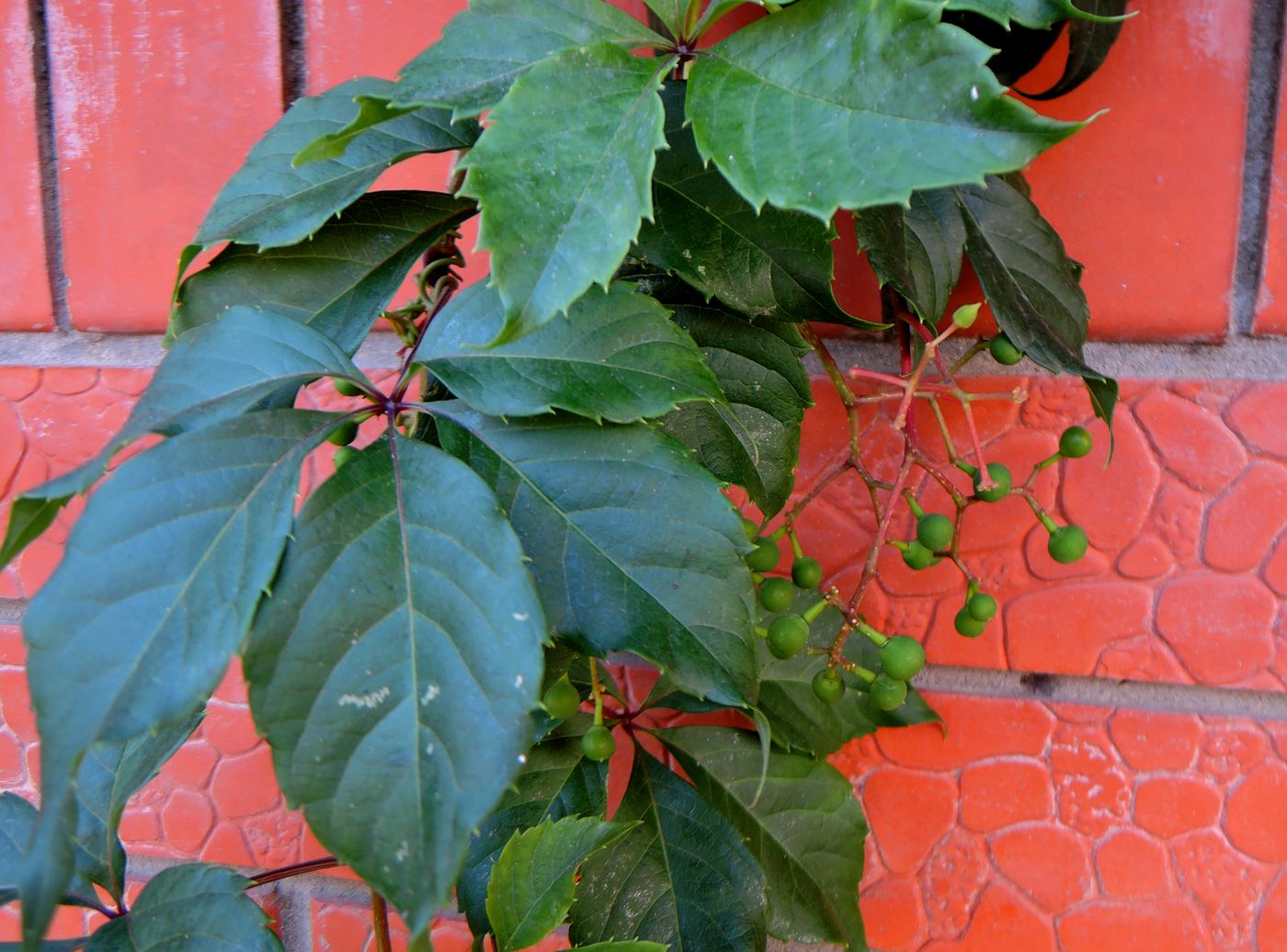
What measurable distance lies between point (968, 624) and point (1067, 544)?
7 centimetres

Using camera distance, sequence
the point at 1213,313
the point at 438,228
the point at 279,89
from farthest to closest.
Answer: the point at 279,89 → the point at 1213,313 → the point at 438,228

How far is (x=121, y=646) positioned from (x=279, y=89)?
0.52 metres

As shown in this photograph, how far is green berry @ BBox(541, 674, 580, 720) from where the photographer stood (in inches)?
19.1

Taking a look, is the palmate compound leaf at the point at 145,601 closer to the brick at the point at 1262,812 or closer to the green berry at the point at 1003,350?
the green berry at the point at 1003,350

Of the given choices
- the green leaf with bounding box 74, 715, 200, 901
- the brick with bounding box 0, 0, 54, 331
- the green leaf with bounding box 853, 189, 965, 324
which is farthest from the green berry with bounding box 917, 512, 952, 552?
the brick with bounding box 0, 0, 54, 331

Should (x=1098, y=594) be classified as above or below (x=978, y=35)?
below

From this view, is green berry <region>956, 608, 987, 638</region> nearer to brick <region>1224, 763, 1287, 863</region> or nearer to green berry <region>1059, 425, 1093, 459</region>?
green berry <region>1059, 425, 1093, 459</region>

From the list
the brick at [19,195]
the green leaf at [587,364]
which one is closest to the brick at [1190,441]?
the green leaf at [587,364]

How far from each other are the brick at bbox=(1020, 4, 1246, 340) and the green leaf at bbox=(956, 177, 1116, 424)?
121 millimetres

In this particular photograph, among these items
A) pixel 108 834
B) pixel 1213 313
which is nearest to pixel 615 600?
pixel 108 834

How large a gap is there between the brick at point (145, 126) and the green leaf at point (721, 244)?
1.38 feet

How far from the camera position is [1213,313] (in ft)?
1.83

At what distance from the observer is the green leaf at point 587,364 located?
0.35 m

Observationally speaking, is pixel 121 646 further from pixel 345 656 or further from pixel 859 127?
pixel 859 127
